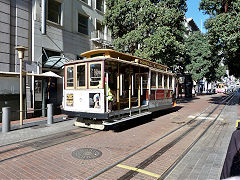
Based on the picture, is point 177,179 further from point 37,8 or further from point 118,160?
point 37,8

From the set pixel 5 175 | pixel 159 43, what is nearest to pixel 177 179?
pixel 5 175

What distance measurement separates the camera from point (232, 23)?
13172 mm

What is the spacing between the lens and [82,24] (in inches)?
758

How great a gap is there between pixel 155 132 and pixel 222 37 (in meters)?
11.2

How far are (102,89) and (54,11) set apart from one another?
511 inches

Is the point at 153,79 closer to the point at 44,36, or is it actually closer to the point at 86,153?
the point at 86,153

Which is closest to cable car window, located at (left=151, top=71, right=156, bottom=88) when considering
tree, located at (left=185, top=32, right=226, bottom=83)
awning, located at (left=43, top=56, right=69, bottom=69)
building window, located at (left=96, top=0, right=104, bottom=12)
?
awning, located at (left=43, top=56, right=69, bottom=69)

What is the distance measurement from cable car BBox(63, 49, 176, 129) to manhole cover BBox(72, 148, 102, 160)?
5.56 feet

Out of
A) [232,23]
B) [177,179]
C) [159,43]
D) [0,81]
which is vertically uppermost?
[232,23]

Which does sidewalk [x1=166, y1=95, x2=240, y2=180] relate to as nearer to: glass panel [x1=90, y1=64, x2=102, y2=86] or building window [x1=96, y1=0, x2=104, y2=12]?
glass panel [x1=90, y1=64, x2=102, y2=86]

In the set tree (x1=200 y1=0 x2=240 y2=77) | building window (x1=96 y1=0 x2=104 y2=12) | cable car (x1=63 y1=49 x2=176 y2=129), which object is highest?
building window (x1=96 y1=0 x2=104 y2=12)

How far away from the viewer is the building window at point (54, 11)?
1576 cm

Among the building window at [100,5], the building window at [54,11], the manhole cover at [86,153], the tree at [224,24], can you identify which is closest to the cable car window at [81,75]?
the manhole cover at [86,153]

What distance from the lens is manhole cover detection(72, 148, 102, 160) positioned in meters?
4.86
